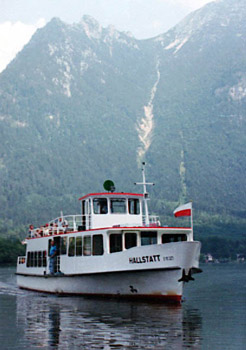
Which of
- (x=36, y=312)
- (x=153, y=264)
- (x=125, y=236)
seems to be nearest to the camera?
(x=36, y=312)

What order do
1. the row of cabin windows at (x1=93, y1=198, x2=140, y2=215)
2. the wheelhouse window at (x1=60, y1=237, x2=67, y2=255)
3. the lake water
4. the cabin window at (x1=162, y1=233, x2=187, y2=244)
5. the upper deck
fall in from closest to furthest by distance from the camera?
the lake water
the cabin window at (x1=162, y1=233, x2=187, y2=244)
the upper deck
the row of cabin windows at (x1=93, y1=198, x2=140, y2=215)
the wheelhouse window at (x1=60, y1=237, x2=67, y2=255)

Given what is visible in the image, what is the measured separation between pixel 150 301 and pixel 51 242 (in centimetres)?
1018

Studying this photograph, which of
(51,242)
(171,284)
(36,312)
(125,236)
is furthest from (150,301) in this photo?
(51,242)

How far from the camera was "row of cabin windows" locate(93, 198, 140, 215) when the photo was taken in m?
42.2

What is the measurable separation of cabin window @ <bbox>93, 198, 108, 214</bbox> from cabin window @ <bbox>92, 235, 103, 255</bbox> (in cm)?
307

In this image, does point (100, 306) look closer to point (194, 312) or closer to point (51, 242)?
point (194, 312)

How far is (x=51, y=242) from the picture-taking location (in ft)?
144

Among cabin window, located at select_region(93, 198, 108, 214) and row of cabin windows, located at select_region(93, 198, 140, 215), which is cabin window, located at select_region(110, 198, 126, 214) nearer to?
row of cabin windows, located at select_region(93, 198, 140, 215)

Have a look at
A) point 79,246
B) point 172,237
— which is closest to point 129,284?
point 172,237

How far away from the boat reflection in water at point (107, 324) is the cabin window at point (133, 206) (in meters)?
7.09

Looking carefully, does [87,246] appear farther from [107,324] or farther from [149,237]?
[107,324]

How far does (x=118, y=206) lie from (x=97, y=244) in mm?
4174

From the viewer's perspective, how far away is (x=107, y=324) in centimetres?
2802

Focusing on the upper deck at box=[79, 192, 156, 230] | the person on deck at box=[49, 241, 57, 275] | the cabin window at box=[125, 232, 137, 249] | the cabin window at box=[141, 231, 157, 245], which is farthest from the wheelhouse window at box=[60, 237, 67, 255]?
the cabin window at box=[141, 231, 157, 245]
